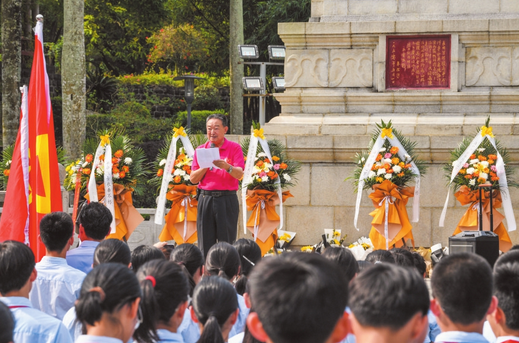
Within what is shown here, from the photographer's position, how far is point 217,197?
721cm

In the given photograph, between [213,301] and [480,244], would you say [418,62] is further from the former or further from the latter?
[213,301]

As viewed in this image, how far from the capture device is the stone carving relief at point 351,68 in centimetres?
1063

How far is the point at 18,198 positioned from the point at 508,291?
184 inches

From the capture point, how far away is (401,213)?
8.38 m

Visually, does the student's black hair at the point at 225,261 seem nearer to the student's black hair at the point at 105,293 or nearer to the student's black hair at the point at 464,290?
the student's black hair at the point at 105,293

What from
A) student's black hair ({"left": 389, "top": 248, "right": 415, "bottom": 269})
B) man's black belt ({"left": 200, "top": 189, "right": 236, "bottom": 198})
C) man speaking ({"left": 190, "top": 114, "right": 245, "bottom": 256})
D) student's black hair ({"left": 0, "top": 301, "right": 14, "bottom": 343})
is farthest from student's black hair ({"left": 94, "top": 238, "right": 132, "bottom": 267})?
man's black belt ({"left": 200, "top": 189, "right": 236, "bottom": 198})

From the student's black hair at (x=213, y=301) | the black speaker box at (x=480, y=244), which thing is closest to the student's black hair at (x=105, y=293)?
the student's black hair at (x=213, y=301)

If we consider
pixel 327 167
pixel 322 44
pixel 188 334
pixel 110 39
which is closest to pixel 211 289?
pixel 188 334

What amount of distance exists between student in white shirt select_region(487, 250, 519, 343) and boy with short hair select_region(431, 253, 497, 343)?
0.17 metres

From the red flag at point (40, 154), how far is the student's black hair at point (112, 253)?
242 centimetres

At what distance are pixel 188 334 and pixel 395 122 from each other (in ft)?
24.0

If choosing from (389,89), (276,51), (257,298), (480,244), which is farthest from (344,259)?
(276,51)

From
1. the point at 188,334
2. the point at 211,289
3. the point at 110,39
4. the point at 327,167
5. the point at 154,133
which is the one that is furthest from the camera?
the point at 110,39

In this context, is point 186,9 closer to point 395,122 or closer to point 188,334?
point 395,122
